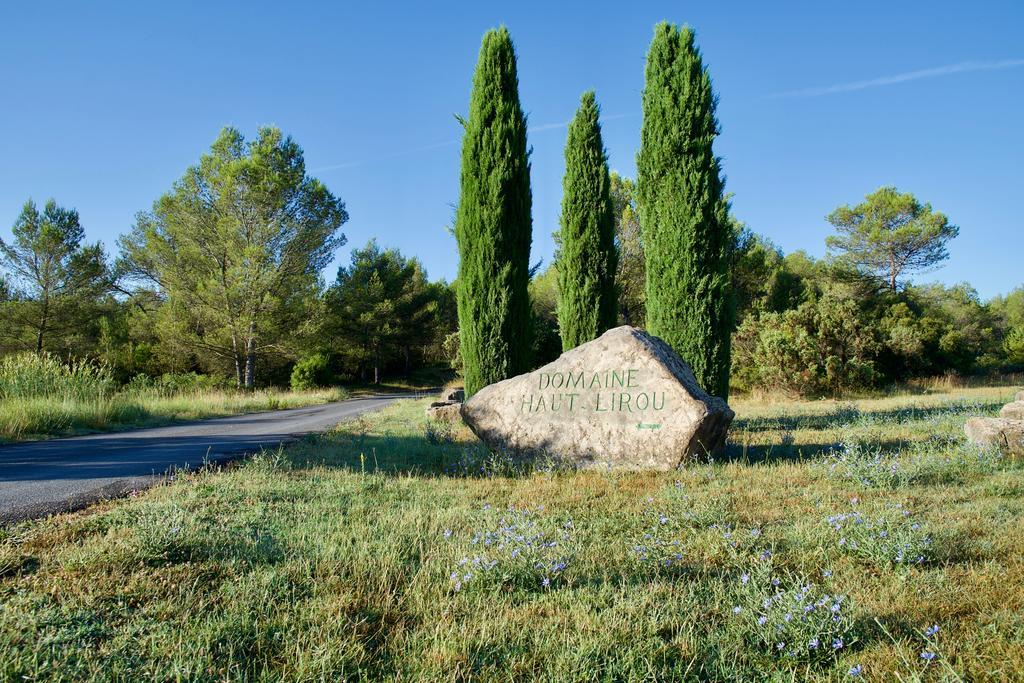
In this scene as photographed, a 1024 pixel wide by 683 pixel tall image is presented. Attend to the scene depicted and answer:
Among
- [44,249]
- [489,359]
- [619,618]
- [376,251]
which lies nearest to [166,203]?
[44,249]

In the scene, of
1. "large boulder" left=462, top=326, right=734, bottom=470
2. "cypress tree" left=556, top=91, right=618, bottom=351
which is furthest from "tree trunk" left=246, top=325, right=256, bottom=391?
"large boulder" left=462, top=326, right=734, bottom=470

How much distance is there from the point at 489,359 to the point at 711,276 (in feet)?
14.3

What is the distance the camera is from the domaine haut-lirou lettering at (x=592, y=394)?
262 inches

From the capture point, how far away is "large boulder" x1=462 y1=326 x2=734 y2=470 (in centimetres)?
639

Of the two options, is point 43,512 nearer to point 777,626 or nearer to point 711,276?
point 777,626

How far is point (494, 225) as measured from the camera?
1095 cm

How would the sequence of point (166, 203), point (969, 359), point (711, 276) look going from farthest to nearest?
point (166, 203)
point (969, 359)
point (711, 276)

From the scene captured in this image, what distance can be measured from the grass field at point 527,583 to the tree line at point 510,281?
6.04 meters

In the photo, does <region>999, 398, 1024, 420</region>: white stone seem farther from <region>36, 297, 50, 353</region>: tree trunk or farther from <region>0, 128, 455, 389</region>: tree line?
<region>36, 297, 50, 353</region>: tree trunk

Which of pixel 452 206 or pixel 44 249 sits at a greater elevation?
pixel 44 249

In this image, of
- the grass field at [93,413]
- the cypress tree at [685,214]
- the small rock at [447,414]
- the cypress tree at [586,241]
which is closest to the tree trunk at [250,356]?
the grass field at [93,413]

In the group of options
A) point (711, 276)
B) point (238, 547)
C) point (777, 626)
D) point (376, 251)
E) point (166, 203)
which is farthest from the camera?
point (376, 251)

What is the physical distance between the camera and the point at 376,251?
4556 centimetres

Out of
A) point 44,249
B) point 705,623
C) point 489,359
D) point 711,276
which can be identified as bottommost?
point 705,623
